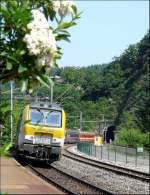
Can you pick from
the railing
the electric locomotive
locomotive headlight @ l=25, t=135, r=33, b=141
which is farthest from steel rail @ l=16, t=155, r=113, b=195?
the railing

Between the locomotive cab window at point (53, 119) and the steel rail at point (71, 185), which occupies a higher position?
the locomotive cab window at point (53, 119)

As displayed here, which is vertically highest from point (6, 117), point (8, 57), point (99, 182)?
point (8, 57)

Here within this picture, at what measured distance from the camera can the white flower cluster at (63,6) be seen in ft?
10.8

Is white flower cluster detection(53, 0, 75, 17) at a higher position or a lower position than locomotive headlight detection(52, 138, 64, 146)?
higher

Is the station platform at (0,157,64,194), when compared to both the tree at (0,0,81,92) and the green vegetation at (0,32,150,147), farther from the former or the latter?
the green vegetation at (0,32,150,147)

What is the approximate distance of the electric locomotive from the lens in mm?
25844

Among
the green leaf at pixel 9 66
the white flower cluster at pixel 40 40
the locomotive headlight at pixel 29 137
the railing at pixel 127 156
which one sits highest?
the white flower cluster at pixel 40 40

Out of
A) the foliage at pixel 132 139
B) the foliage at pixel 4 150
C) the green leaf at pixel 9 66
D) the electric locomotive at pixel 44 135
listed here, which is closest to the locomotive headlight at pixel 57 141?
the electric locomotive at pixel 44 135

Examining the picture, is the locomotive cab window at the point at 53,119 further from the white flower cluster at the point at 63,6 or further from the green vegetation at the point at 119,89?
the green vegetation at the point at 119,89

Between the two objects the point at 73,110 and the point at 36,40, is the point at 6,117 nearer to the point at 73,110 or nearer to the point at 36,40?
the point at 36,40

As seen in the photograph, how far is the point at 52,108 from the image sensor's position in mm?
26328

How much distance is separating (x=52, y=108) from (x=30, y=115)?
1.26 m

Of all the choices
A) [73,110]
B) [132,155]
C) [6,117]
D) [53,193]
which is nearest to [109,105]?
[73,110]

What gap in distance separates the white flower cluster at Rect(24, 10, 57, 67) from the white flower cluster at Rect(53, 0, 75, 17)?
147mm
